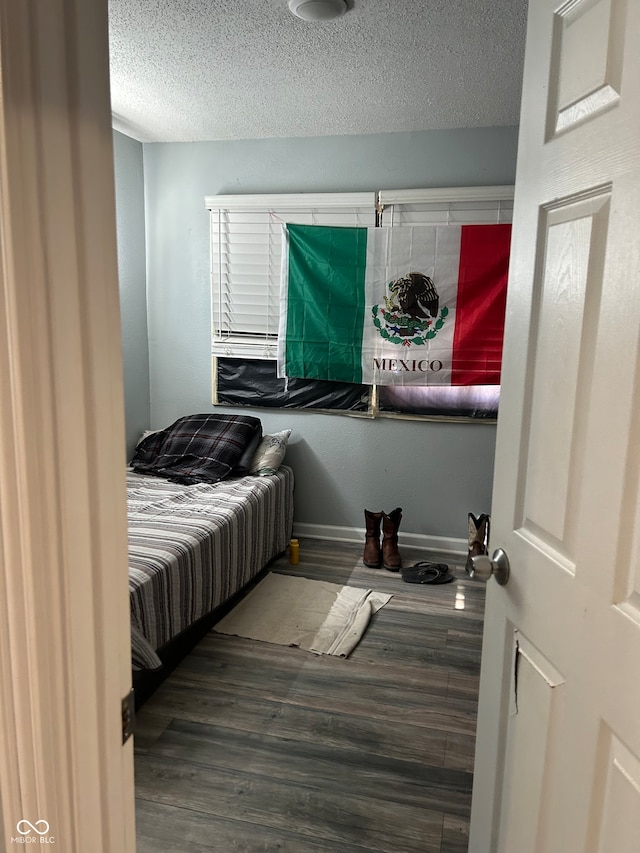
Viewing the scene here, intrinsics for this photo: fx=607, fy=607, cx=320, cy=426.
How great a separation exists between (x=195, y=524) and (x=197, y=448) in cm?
96

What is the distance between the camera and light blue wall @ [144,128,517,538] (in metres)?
3.55

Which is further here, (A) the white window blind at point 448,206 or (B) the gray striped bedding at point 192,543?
(A) the white window blind at point 448,206

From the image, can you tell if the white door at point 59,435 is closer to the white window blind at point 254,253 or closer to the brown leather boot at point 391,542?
the brown leather boot at point 391,542

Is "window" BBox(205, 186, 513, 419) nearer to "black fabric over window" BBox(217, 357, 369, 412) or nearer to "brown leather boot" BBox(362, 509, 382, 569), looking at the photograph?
"black fabric over window" BBox(217, 357, 369, 412)

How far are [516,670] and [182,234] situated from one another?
3.51 m

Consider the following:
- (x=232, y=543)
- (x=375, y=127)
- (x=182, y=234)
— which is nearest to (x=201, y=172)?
(x=182, y=234)

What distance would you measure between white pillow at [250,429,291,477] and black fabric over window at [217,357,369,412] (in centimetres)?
24

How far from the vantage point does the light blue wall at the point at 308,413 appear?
140 inches

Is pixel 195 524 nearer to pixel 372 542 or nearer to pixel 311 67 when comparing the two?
pixel 372 542

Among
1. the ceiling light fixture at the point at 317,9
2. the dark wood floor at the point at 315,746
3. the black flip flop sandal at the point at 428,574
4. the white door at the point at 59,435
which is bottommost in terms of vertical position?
the dark wood floor at the point at 315,746

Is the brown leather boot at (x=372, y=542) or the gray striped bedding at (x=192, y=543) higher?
the gray striped bedding at (x=192, y=543)

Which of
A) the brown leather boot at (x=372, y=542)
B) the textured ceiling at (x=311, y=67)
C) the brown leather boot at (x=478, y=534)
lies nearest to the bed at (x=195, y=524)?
the brown leather boot at (x=372, y=542)

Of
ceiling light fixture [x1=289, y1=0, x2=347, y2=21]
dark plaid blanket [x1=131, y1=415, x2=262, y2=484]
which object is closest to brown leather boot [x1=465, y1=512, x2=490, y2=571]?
dark plaid blanket [x1=131, y1=415, x2=262, y2=484]

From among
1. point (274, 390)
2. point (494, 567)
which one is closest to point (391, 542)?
point (274, 390)
